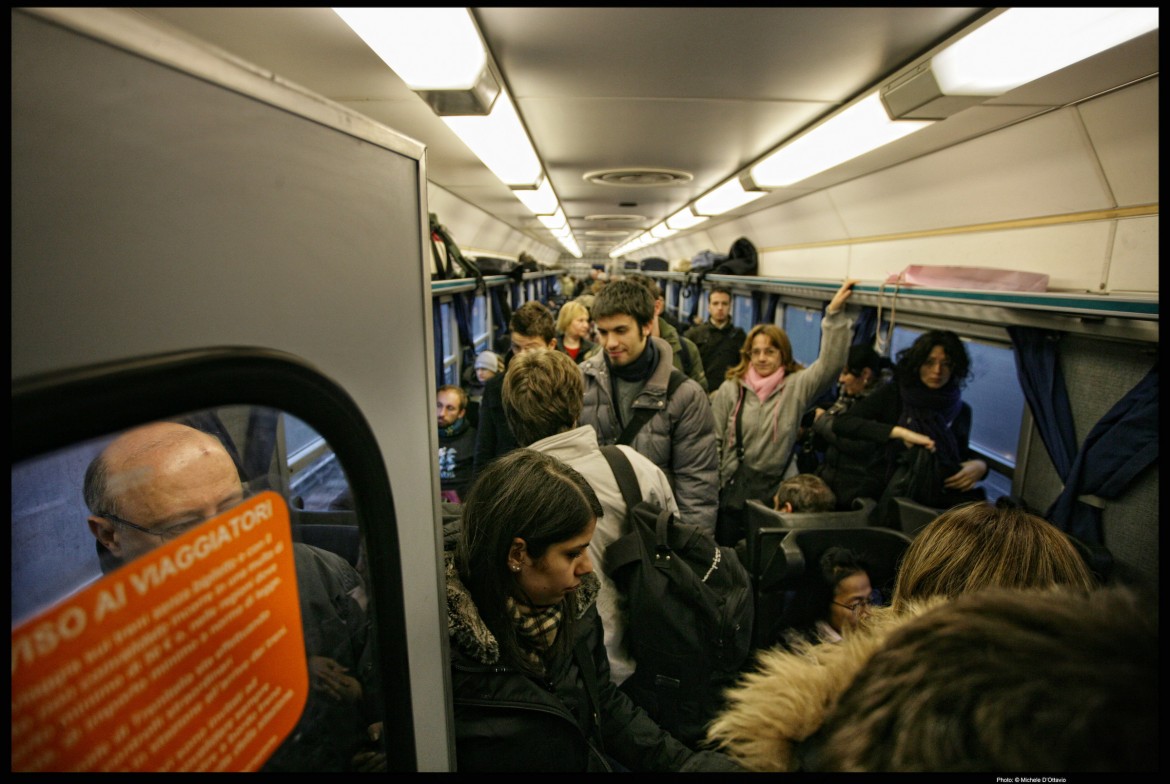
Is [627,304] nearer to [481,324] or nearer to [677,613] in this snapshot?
[677,613]

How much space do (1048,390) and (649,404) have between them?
215cm

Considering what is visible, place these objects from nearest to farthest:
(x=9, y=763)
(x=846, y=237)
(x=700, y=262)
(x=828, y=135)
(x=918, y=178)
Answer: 1. (x=9, y=763)
2. (x=828, y=135)
3. (x=918, y=178)
4. (x=846, y=237)
5. (x=700, y=262)

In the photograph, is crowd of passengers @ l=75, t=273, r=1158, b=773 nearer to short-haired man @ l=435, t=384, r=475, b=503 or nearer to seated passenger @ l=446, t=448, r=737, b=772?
seated passenger @ l=446, t=448, r=737, b=772

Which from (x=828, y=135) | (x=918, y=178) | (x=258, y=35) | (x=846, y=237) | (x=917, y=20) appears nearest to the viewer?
(x=917, y=20)

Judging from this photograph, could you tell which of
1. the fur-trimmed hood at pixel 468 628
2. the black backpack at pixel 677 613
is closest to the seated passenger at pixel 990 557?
the black backpack at pixel 677 613

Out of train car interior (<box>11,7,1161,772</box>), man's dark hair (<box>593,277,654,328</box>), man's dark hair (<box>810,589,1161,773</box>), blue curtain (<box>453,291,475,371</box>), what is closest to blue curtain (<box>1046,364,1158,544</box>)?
train car interior (<box>11,7,1161,772</box>)

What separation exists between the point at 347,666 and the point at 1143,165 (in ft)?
11.6

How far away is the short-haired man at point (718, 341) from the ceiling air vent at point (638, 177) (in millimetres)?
1726

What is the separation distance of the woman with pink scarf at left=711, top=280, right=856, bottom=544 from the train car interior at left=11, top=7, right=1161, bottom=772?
18.2 inches

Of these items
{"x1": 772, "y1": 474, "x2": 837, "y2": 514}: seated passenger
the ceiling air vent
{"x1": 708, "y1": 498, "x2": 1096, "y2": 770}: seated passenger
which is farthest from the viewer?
the ceiling air vent

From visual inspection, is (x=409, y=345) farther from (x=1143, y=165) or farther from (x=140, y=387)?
(x=1143, y=165)

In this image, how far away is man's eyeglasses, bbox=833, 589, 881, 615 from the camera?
2.31 meters

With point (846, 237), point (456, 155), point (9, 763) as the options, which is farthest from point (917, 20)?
point (846, 237)

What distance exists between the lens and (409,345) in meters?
0.96
